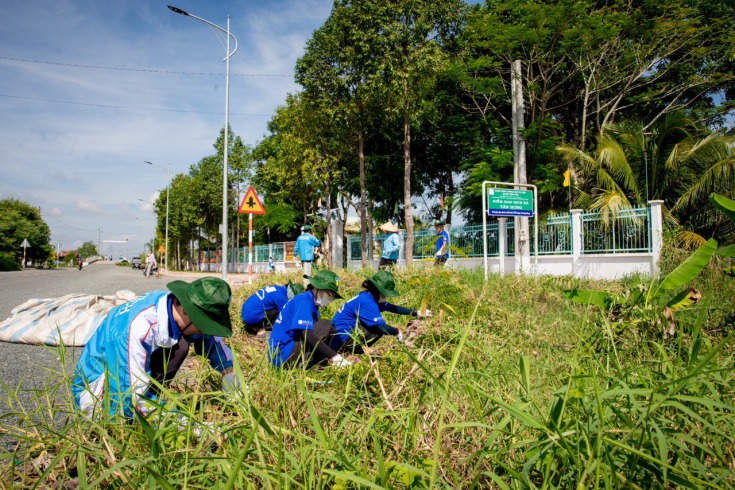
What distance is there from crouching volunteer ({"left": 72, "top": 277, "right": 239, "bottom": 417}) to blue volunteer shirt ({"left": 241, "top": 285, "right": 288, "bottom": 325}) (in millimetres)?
2603

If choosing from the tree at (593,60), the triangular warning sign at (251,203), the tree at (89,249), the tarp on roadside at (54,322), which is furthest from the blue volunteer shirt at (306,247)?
the tree at (89,249)

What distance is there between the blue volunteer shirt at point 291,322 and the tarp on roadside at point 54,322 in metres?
2.41

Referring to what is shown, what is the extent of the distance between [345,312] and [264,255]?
26091 millimetres

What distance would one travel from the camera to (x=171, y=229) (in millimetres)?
45594

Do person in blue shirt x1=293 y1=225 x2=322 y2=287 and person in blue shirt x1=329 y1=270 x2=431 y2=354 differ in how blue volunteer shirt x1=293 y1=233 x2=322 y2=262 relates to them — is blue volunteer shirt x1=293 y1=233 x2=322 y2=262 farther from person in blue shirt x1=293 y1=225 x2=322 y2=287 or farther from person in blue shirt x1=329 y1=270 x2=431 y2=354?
person in blue shirt x1=329 y1=270 x2=431 y2=354

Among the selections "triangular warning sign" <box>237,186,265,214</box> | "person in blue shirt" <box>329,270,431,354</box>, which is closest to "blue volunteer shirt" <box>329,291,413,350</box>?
"person in blue shirt" <box>329,270,431,354</box>

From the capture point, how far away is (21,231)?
166ft

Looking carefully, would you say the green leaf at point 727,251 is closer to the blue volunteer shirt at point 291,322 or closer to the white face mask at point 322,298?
the blue volunteer shirt at point 291,322

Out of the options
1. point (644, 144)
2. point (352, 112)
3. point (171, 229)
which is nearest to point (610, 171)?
point (644, 144)

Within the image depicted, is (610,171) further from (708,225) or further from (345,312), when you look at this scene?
(345,312)

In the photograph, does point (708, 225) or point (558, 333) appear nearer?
point (558, 333)

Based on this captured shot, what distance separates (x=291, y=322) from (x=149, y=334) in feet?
4.51

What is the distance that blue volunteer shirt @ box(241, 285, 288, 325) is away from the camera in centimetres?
520

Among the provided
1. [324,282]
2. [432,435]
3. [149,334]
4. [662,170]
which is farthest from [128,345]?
[662,170]
